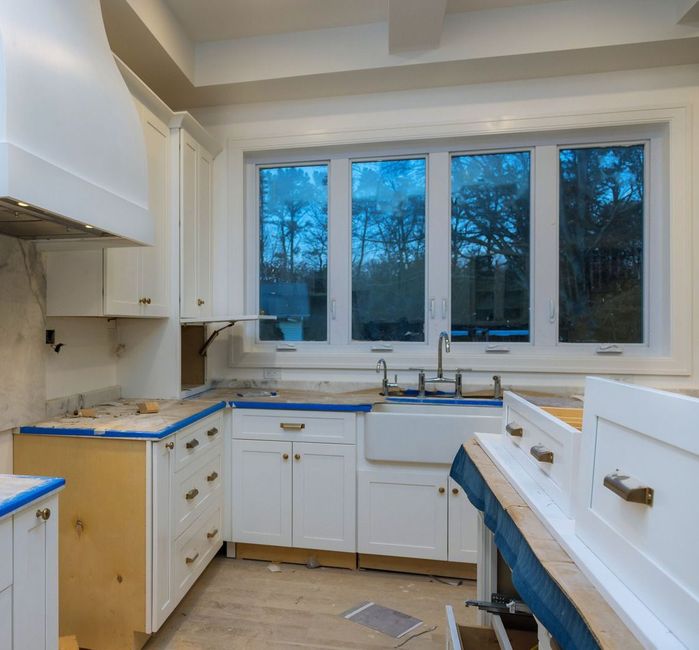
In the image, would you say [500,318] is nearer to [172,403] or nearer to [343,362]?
[343,362]

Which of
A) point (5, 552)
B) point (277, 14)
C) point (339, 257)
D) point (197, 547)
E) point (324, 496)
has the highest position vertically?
point (277, 14)

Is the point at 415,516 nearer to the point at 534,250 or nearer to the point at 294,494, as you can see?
the point at 294,494

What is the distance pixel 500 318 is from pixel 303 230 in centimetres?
146

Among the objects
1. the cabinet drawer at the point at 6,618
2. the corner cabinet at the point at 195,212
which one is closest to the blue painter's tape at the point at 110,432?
the cabinet drawer at the point at 6,618

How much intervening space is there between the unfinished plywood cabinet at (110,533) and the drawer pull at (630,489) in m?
1.55

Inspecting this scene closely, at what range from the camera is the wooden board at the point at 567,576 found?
0.59m

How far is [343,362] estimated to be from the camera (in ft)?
9.04

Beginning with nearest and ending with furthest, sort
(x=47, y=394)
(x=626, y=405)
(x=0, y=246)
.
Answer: (x=626, y=405) → (x=0, y=246) → (x=47, y=394)

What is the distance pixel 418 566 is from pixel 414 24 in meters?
2.86

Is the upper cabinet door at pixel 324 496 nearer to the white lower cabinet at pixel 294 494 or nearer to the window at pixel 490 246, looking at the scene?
the white lower cabinet at pixel 294 494

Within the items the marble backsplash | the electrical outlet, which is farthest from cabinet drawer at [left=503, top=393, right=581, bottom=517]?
the marble backsplash

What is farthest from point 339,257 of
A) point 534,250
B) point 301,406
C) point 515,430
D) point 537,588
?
point 537,588

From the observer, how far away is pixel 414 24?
7.27 ft

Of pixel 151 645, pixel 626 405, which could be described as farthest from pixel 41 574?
pixel 626 405
